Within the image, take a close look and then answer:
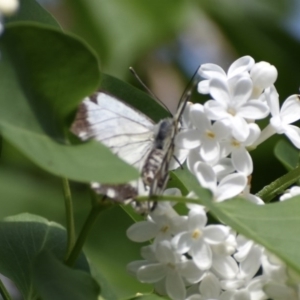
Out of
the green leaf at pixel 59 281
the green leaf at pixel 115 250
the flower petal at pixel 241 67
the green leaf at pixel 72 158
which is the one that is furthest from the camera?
the green leaf at pixel 115 250

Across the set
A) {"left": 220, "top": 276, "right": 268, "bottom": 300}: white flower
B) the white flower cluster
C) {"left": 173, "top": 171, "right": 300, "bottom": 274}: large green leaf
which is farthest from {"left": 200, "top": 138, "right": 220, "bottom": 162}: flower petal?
{"left": 220, "top": 276, "right": 268, "bottom": 300}: white flower

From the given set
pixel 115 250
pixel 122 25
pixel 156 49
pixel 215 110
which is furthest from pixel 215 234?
pixel 156 49

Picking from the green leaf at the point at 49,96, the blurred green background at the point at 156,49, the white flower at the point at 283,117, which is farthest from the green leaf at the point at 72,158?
the blurred green background at the point at 156,49

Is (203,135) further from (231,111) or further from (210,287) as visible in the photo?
(210,287)

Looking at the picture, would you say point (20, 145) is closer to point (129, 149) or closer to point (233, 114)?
point (129, 149)

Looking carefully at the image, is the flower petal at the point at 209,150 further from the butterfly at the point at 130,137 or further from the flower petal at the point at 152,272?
the flower petal at the point at 152,272

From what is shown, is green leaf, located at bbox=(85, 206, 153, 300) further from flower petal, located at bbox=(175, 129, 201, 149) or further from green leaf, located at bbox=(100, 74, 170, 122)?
flower petal, located at bbox=(175, 129, 201, 149)

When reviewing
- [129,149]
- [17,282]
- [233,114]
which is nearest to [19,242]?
[17,282]
